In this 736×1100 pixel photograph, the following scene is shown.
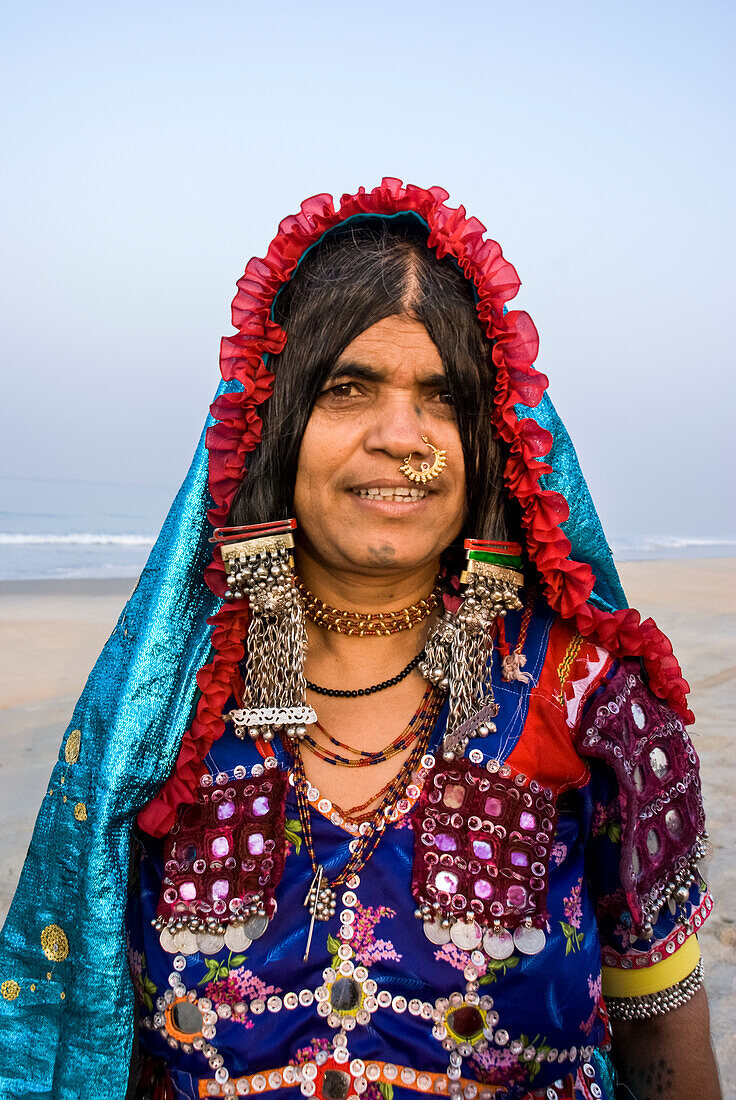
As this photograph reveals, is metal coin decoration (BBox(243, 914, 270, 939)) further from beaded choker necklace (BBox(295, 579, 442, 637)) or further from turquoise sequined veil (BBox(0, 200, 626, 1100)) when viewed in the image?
beaded choker necklace (BBox(295, 579, 442, 637))

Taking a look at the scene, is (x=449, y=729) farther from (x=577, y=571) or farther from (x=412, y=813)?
(x=577, y=571)

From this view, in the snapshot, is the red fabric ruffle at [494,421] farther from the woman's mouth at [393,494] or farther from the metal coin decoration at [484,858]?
the metal coin decoration at [484,858]

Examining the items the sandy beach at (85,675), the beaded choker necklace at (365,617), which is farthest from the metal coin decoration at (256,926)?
the sandy beach at (85,675)

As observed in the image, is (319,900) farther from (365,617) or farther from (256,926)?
(365,617)

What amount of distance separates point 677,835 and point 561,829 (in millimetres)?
209

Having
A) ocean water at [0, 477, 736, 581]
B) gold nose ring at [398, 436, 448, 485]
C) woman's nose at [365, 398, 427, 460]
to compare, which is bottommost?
ocean water at [0, 477, 736, 581]

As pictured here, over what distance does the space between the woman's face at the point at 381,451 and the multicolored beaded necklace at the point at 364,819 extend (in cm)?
31

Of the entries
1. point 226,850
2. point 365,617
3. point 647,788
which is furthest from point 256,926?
point 647,788

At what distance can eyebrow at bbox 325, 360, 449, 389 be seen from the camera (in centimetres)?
171

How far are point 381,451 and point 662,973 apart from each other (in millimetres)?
1116

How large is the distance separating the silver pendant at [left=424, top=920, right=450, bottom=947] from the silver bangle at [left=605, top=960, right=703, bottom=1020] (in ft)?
1.42

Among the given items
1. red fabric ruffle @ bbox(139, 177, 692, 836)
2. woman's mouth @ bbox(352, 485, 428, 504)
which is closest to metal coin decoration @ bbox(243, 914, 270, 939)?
red fabric ruffle @ bbox(139, 177, 692, 836)

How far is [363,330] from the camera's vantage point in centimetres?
173

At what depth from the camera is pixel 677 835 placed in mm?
1669
